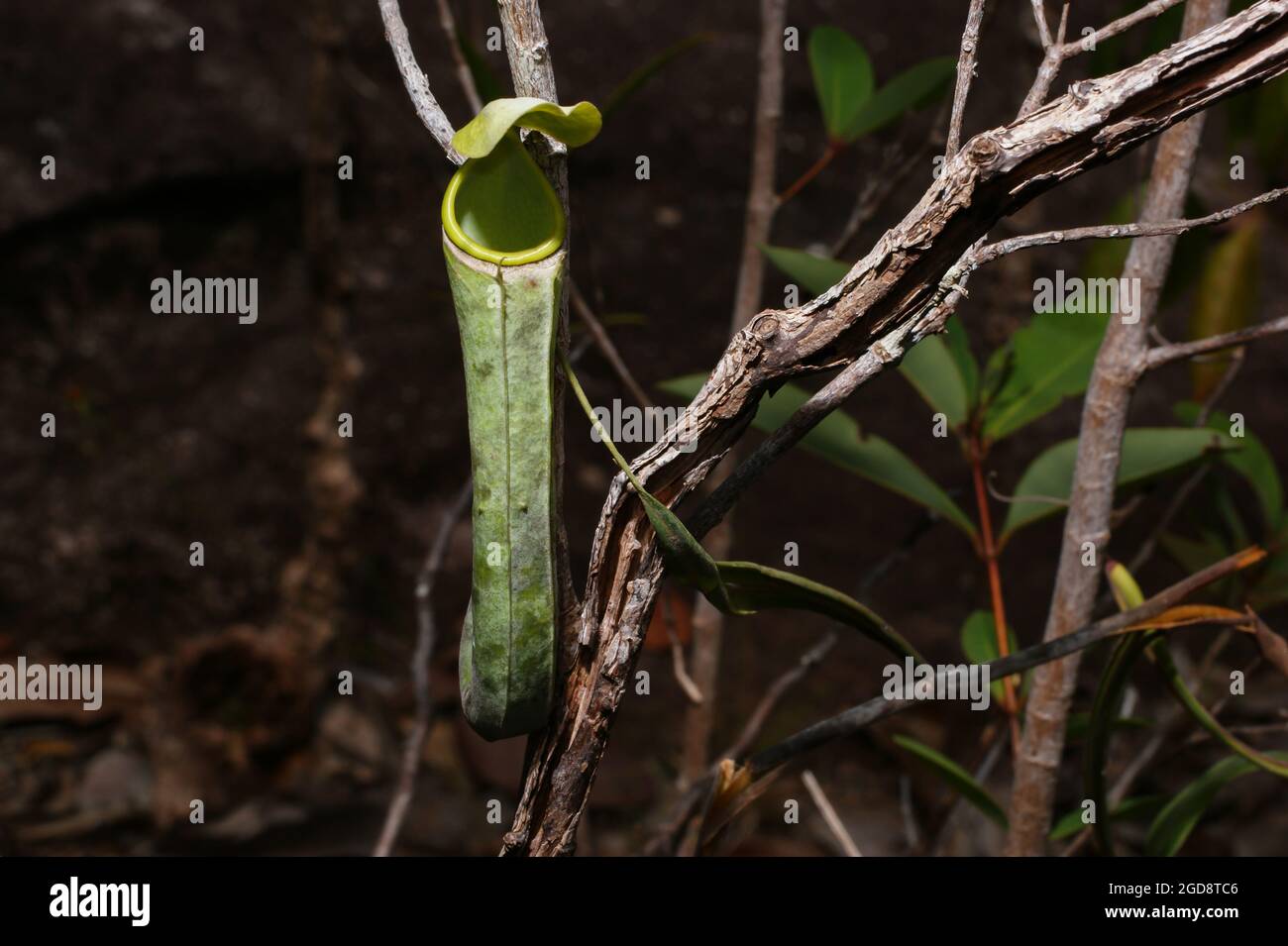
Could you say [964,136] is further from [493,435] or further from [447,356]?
[493,435]

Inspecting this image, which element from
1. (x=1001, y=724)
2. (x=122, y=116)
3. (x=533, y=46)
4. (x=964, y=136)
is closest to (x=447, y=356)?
(x=122, y=116)

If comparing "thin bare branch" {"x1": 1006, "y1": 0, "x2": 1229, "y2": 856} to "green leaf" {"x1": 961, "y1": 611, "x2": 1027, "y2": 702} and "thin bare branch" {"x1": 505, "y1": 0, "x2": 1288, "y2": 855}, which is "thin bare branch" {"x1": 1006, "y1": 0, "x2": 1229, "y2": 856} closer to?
"green leaf" {"x1": 961, "y1": 611, "x2": 1027, "y2": 702}

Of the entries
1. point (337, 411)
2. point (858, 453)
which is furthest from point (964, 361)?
point (337, 411)

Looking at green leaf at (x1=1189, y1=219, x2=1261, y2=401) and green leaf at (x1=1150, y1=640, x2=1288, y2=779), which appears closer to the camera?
green leaf at (x1=1150, y1=640, x2=1288, y2=779)

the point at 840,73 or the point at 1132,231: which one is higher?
the point at 840,73

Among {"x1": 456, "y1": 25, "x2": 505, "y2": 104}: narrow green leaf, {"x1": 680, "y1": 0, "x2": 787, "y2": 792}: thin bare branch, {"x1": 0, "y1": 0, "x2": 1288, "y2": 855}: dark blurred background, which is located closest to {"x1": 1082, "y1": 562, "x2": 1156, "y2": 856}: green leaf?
{"x1": 680, "y1": 0, "x2": 787, "y2": 792}: thin bare branch

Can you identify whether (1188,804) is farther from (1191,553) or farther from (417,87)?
(417,87)
